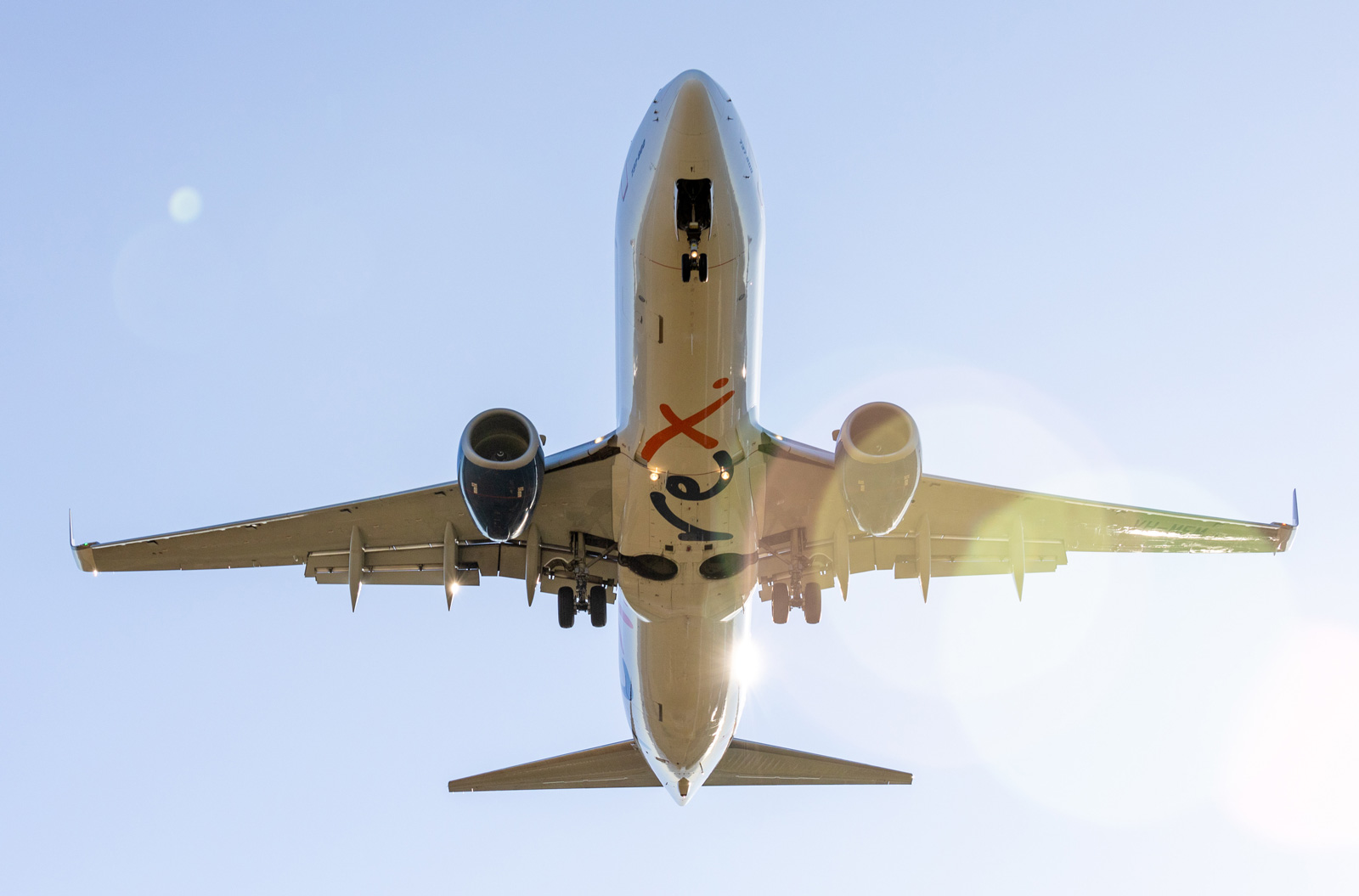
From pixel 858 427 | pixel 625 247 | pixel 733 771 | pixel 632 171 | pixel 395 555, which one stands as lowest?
pixel 733 771

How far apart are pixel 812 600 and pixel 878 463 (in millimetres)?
4912

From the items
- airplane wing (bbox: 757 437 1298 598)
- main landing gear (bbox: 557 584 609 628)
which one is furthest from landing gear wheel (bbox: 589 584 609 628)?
airplane wing (bbox: 757 437 1298 598)

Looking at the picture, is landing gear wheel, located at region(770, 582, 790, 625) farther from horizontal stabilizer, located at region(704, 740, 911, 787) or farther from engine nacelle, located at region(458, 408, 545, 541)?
engine nacelle, located at region(458, 408, 545, 541)

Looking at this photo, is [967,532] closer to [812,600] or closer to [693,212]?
[812,600]

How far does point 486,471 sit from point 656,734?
Result: 6.33 meters

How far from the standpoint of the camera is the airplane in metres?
14.5

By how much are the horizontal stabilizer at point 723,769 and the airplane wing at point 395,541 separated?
384 cm

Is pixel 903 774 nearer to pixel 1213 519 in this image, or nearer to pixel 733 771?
pixel 733 771

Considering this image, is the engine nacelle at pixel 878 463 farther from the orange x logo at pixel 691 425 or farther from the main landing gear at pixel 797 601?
the main landing gear at pixel 797 601

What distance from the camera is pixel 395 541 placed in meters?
20.0

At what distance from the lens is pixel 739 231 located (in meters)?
14.5

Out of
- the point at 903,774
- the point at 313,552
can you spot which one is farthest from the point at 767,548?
the point at 313,552

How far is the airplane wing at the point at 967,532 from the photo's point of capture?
18953mm

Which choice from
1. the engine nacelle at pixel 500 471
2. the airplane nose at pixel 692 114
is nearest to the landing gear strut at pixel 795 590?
the engine nacelle at pixel 500 471
